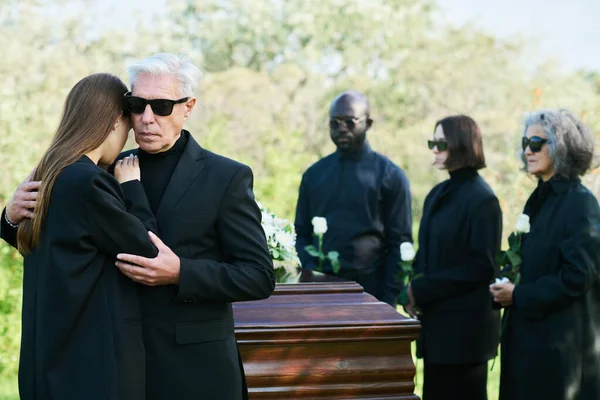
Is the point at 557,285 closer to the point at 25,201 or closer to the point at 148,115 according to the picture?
the point at 148,115

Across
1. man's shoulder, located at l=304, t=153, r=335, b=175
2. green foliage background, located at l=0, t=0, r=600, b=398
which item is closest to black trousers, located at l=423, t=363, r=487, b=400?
man's shoulder, located at l=304, t=153, r=335, b=175

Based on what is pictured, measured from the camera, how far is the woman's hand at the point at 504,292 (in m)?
4.52

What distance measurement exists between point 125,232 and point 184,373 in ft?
1.61

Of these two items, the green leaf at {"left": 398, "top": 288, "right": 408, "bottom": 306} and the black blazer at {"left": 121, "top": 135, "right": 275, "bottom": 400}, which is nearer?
the black blazer at {"left": 121, "top": 135, "right": 275, "bottom": 400}

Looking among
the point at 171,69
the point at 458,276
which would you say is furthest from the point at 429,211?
the point at 171,69

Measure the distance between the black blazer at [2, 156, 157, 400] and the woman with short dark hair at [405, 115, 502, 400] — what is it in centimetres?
268

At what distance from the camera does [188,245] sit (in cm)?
285

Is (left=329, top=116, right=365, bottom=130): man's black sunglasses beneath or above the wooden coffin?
above

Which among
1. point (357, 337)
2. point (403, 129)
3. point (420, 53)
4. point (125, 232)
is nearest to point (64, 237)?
point (125, 232)

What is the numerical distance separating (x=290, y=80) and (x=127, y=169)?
49.1 feet

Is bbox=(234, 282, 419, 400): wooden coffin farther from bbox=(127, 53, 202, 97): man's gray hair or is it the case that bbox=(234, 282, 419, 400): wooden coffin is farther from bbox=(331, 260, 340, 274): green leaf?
bbox=(331, 260, 340, 274): green leaf

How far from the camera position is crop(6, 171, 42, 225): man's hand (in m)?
2.78

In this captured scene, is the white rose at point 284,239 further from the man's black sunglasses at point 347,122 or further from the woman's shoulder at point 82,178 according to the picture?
the woman's shoulder at point 82,178

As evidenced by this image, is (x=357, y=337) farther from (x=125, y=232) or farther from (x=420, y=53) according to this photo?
(x=420, y=53)
